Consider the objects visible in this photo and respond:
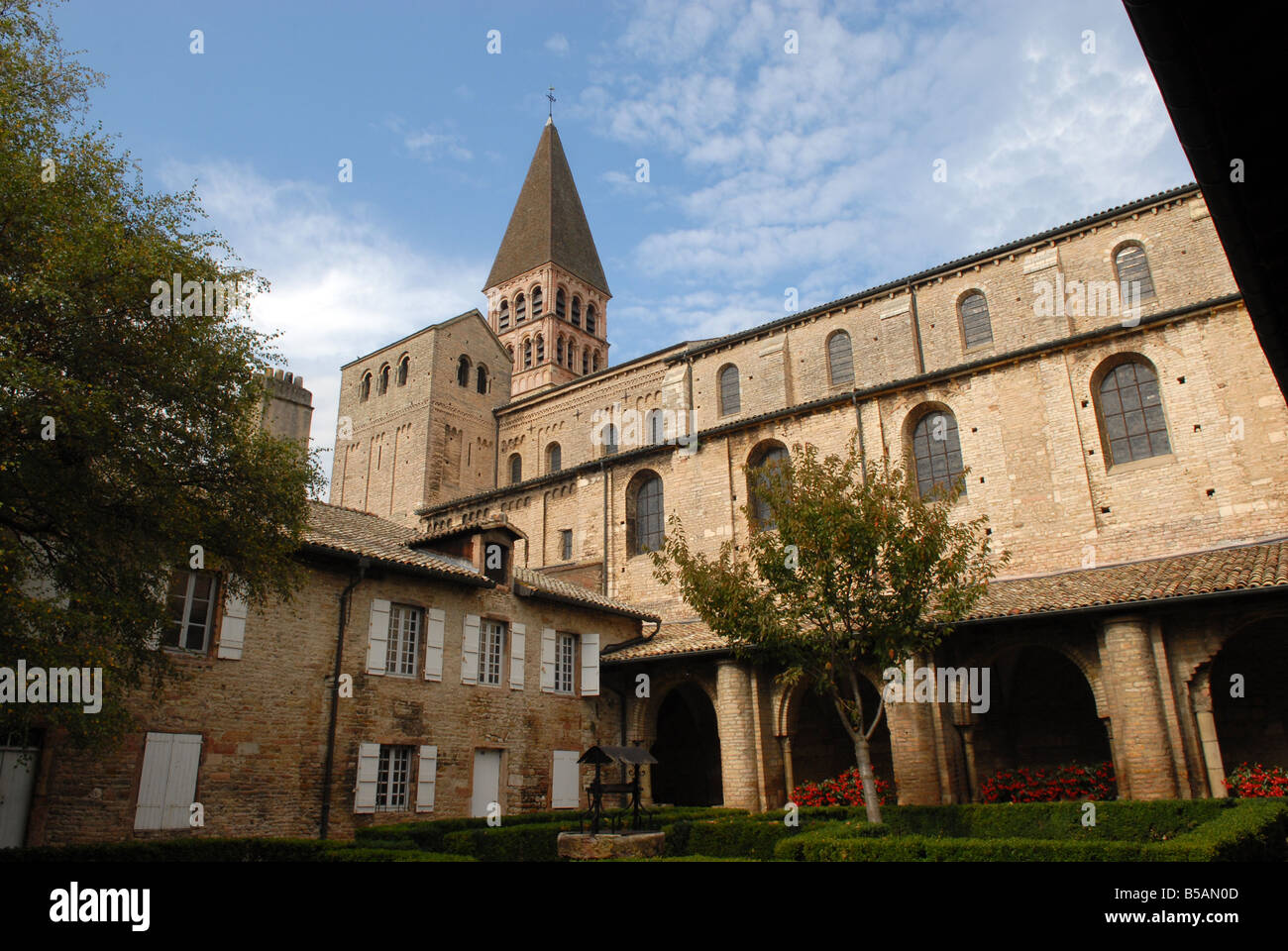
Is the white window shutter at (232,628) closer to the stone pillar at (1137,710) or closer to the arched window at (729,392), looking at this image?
the stone pillar at (1137,710)

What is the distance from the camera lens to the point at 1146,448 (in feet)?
63.2

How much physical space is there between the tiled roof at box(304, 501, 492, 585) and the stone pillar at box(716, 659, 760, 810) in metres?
6.01

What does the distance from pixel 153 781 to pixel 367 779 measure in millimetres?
3647

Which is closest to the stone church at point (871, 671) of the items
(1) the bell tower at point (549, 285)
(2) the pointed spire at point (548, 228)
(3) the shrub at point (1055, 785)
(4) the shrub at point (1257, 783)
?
(4) the shrub at point (1257, 783)

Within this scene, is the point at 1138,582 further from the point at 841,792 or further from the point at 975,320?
the point at 975,320

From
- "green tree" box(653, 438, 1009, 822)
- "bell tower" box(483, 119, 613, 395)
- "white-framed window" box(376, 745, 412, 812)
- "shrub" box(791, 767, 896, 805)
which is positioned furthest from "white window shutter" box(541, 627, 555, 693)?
"bell tower" box(483, 119, 613, 395)

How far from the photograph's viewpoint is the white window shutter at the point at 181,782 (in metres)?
12.3

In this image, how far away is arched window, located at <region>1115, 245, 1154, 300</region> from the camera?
23.0 metres

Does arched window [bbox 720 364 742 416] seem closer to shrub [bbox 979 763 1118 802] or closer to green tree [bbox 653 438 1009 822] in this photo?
green tree [bbox 653 438 1009 822]

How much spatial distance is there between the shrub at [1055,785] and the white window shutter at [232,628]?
46.4ft

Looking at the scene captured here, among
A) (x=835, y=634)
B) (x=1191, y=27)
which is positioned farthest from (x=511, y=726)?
(x=1191, y=27)
